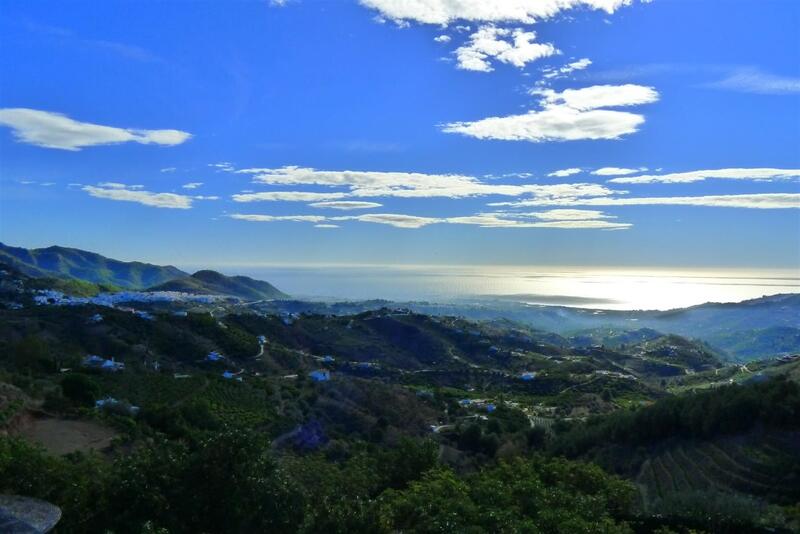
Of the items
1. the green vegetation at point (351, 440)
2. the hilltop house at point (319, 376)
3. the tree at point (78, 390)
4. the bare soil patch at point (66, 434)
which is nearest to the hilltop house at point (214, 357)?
the green vegetation at point (351, 440)

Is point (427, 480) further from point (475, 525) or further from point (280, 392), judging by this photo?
point (280, 392)

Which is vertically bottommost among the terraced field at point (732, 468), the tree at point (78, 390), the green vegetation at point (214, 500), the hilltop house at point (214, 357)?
the hilltop house at point (214, 357)

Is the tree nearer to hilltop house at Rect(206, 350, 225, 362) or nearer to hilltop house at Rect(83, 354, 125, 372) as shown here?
hilltop house at Rect(83, 354, 125, 372)

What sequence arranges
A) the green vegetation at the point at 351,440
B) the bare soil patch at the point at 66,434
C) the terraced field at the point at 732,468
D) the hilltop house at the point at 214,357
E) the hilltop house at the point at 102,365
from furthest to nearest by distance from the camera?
the hilltop house at the point at 214,357
the hilltop house at the point at 102,365
the terraced field at the point at 732,468
the bare soil patch at the point at 66,434
the green vegetation at the point at 351,440

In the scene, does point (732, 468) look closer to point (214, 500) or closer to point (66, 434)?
point (214, 500)

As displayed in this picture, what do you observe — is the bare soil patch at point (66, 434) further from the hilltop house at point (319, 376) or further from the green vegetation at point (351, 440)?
the hilltop house at point (319, 376)

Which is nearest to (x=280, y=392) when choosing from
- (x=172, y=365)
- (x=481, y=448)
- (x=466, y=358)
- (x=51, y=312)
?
(x=172, y=365)

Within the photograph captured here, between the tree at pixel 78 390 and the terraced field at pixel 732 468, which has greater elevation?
the tree at pixel 78 390

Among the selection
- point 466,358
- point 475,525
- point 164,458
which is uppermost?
point 164,458
